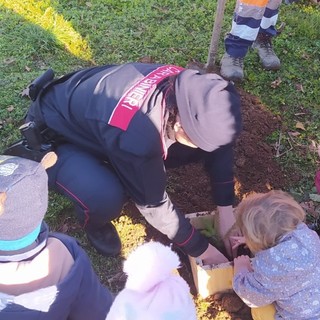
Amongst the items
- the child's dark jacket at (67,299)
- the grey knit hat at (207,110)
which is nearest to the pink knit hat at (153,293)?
the child's dark jacket at (67,299)

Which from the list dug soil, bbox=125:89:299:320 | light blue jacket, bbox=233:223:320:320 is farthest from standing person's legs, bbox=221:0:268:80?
light blue jacket, bbox=233:223:320:320

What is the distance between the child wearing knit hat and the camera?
1.53 meters

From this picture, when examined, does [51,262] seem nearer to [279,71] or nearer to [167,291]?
[167,291]

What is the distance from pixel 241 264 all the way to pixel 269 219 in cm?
40

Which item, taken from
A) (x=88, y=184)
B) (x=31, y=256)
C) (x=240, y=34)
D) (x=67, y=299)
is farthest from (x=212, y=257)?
(x=240, y=34)

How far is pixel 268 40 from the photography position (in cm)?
418

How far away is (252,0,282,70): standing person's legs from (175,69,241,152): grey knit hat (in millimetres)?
1901

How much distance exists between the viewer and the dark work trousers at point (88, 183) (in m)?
2.65

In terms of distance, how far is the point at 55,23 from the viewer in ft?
14.6

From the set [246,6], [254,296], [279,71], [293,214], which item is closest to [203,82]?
[293,214]

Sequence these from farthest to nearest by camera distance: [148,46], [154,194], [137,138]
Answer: [148,46]
[154,194]
[137,138]

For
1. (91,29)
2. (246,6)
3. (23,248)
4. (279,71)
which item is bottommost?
(279,71)

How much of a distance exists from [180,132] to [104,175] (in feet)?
1.80

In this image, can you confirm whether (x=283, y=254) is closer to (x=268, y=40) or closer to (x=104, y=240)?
(x=104, y=240)
